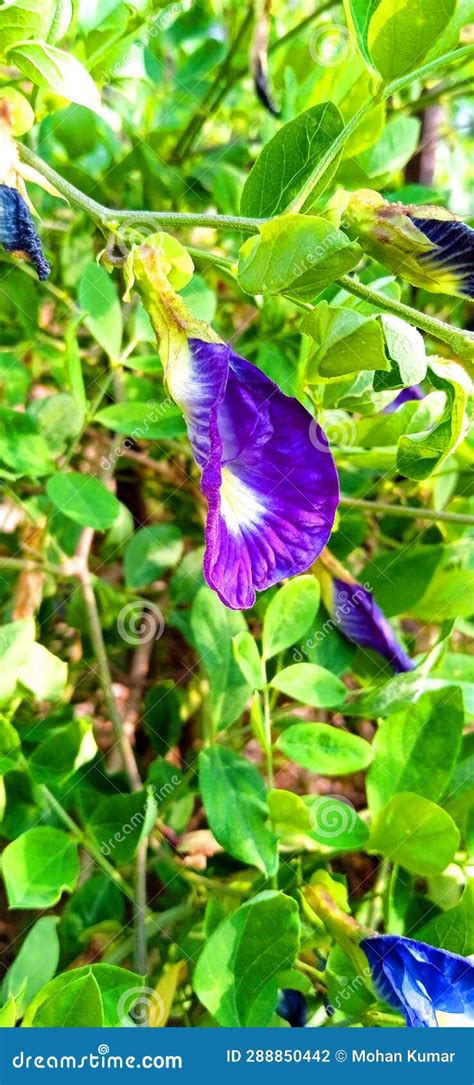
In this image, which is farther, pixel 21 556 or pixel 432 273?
pixel 21 556

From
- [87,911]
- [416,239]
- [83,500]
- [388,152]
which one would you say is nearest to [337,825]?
[87,911]

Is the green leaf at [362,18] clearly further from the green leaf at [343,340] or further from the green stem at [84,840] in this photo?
the green stem at [84,840]

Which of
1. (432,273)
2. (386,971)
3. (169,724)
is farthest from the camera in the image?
(169,724)

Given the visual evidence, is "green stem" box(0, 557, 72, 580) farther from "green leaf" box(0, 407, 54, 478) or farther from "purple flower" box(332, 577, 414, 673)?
"purple flower" box(332, 577, 414, 673)

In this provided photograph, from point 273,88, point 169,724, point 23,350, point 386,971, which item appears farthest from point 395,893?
point 273,88

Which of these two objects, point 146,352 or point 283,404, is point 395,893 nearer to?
point 283,404

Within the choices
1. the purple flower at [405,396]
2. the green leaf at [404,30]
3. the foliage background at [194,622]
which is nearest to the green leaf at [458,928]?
the foliage background at [194,622]

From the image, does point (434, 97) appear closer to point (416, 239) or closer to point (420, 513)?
point (420, 513)
